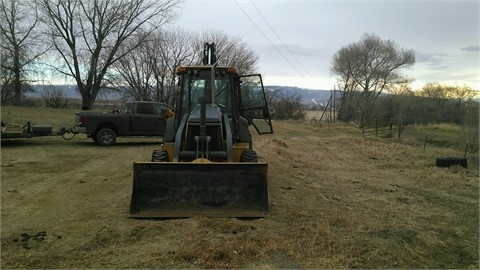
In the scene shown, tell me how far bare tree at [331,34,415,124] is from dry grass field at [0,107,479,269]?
54.1m

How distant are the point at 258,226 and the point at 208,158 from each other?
1701mm

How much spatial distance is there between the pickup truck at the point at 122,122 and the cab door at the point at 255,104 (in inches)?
259

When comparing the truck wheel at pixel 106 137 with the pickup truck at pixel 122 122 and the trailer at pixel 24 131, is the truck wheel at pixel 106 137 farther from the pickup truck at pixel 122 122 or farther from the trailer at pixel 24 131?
the trailer at pixel 24 131

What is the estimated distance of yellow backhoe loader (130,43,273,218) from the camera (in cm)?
601

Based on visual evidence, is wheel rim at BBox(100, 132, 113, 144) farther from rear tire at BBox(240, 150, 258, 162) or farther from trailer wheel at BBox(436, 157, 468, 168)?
trailer wheel at BBox(436, 157, 468, 168)

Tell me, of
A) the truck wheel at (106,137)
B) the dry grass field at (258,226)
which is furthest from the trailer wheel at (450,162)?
the truck wheel at (106,137)

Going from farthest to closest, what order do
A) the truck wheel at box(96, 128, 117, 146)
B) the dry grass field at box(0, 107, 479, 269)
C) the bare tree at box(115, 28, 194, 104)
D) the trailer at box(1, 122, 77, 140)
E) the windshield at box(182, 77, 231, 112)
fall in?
the bare tree at box(115, 28, 194, 104), the truck wheel at box(96, 128, 117, 146), the trailer at box(1, 122, 77, 140), the windshield at box(182, 77, 231, 112), the dry grass field at box(0, 107, 479, 269)

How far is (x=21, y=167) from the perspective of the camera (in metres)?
10.2

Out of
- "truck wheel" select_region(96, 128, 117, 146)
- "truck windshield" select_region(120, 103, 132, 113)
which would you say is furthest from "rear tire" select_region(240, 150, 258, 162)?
"truck windshield" select_region(120, 103, 132, 113)

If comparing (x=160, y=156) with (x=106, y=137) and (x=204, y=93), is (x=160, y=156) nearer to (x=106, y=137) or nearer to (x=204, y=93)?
(x=204, y=93)

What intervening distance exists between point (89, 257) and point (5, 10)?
112ft

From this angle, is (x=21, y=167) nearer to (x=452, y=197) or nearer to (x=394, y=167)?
(x=452, y=197)

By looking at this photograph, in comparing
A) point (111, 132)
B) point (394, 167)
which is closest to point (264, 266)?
point (394, 167)

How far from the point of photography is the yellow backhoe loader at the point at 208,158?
601cm
